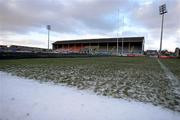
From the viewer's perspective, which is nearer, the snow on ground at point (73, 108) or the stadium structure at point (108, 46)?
the snow on ground at point (73, 108)

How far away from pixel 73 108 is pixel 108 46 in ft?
208

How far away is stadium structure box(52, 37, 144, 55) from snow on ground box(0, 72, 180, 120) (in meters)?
51.4

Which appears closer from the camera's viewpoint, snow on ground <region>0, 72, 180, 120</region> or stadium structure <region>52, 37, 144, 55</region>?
snow on ground <region>0, 72, 180, 120</region>

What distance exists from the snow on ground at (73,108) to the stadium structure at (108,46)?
169 feet

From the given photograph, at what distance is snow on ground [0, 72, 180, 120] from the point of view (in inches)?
91.9

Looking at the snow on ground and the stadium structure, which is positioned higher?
the stadium structure

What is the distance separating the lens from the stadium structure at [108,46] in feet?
192

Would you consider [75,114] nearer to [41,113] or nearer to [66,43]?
[41,113]

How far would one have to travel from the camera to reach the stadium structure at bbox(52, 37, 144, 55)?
5854cm

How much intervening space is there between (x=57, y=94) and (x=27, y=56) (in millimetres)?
19557

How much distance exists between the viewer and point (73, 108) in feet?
8.71

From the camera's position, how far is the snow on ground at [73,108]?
233 centimetres

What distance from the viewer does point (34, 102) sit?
9.52 feet

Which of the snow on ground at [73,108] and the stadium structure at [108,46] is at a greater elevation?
the stadium structure at [108,46]
